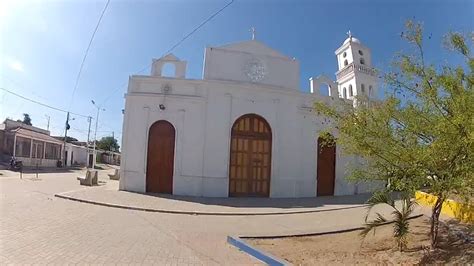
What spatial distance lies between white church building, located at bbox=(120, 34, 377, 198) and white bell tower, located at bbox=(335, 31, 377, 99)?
332 inches

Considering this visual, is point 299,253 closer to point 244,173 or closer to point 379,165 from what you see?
point 379,165

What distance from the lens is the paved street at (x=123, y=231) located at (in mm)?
5633

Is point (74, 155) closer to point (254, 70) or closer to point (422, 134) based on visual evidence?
point (254, 70)

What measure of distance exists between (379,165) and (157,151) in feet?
39.3

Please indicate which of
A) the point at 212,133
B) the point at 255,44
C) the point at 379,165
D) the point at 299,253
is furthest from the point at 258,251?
the point at 255,44

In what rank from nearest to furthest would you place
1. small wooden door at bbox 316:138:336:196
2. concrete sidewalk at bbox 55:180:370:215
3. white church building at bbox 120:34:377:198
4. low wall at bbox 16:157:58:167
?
concrete sidewalk at bbox 55:180:370:215 → white church building at bbox 120:34:377:198 → small wooden door at bbox 316:138:336:196 → low wall at bbox 16:157:58:167

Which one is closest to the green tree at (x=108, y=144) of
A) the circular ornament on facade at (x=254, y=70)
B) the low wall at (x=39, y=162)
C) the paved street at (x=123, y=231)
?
the low wall at (x=39, y=162)

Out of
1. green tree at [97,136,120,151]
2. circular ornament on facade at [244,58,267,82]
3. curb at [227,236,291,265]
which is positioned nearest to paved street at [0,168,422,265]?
curb at [227,236,291,265]

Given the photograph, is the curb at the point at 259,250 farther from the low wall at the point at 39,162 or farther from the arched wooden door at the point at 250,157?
the low wall at the point at 39,162

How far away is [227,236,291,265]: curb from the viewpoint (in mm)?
5504

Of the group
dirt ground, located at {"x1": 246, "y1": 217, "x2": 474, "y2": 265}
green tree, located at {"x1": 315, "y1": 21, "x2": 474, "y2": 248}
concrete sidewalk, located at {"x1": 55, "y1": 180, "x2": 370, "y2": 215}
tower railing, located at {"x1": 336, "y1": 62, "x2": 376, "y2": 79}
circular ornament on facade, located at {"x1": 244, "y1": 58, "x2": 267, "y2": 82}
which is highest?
tower railing, located at {"x1": 336, "y1": 62, "x2": 376, "y2": 79}

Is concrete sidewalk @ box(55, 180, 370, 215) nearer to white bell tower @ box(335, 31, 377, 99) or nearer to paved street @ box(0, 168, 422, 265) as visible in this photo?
paved street @ box(0, 168, 422, 265)

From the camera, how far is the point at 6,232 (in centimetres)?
683

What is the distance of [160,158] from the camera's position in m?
16.1
